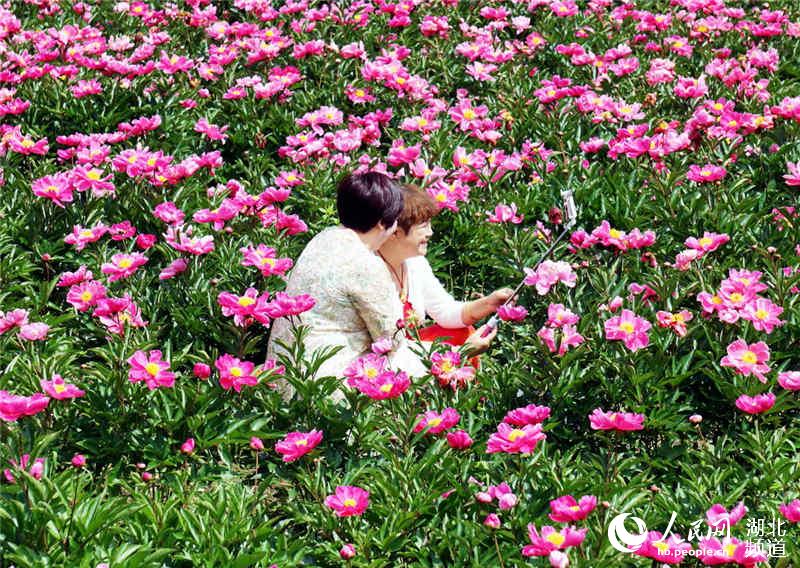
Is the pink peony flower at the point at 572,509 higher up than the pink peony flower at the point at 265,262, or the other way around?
the pink peony flower at the point at 572,509

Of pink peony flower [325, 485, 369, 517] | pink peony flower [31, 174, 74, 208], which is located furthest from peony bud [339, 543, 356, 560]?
pink peony flower [31, 174, 74, 208]

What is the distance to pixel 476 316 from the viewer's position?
164 inches

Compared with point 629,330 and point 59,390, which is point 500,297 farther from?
point 59,390

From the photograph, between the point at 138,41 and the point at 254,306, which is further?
the point at 138,41

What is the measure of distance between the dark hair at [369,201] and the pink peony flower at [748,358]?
1287 millimetres

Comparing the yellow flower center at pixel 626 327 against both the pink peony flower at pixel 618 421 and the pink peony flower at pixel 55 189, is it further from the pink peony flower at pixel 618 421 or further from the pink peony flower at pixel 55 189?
the pink peony flower at pixel 55 189

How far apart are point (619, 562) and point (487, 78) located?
409 cm

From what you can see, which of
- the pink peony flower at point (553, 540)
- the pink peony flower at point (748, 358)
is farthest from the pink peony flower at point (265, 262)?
the pink peony flower at point (553, 540)

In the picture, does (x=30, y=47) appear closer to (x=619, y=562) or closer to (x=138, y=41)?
(x=138, y=41)

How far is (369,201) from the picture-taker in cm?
388

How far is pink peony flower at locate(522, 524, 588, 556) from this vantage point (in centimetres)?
240

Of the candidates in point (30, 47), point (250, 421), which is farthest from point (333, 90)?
point (250, 421)

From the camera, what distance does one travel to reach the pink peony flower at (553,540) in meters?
2.40

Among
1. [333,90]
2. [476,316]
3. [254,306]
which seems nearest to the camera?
[254,306]
